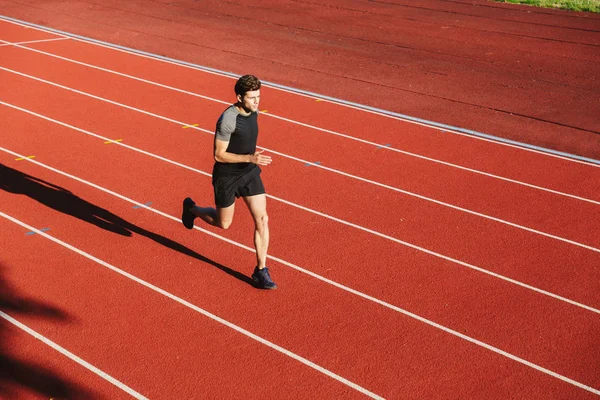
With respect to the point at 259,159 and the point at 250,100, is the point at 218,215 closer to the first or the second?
the point at 259,159

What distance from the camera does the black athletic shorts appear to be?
6.38 m

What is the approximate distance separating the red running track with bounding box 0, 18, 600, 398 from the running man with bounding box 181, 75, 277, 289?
52cm

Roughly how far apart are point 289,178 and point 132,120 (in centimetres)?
344

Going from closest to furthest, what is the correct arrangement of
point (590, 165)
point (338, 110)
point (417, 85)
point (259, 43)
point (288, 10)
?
point (590, 165) < point (338, 110) < point (417, 85) < point (259, 43) < point (288, 10)

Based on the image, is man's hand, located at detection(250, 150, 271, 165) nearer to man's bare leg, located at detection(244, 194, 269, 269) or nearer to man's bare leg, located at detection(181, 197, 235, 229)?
man's bare leg, located at detection(244, 194, 269, 269)

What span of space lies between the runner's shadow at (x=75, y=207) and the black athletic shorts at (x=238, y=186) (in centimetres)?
87

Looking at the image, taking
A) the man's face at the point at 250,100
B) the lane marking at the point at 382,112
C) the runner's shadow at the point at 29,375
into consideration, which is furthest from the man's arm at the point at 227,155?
the lane marking at the point at 382,112

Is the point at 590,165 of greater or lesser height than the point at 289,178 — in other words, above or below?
above

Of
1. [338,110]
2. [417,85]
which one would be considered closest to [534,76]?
[417,85]

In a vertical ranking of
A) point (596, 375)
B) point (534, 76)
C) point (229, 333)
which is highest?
point (534, 76)

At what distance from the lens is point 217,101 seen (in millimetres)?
12711

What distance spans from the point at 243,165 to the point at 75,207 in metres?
2.90

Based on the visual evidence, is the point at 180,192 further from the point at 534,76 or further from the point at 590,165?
the point at 534,76

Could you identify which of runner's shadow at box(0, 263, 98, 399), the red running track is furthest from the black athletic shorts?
runner's shadow at box(0, 263, 98, 399)
